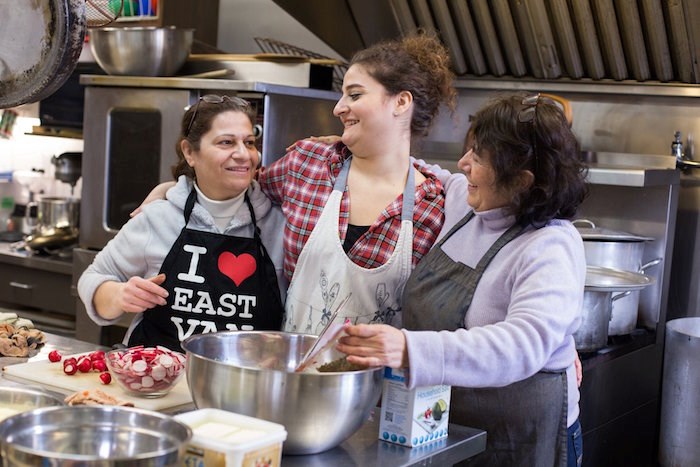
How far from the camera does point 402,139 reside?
2.35 m

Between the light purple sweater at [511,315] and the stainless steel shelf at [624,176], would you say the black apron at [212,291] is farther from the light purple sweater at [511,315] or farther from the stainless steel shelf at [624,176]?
the stainless steel shelf at [624,176]

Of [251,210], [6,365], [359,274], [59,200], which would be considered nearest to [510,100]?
[359,274]

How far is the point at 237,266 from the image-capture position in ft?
7.74

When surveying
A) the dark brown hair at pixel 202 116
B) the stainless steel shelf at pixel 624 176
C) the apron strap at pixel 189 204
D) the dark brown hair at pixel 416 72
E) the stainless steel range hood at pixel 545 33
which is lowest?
the apron strap at pixel 189 204

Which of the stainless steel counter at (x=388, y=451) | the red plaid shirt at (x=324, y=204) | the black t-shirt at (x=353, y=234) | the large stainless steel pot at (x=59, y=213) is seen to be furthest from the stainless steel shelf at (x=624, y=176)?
the large stainless steel pot at (x=59, y=213)

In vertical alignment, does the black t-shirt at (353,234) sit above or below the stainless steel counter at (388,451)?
above

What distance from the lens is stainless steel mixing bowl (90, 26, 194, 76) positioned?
3.94 m

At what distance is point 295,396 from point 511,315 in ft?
1.52

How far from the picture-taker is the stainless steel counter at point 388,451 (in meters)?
1.59

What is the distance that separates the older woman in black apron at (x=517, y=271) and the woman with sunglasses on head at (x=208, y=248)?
0.43 metres

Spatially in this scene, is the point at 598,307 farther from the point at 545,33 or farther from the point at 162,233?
the point at 545,33

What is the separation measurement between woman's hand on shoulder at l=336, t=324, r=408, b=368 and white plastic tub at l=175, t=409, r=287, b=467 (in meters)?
0.23

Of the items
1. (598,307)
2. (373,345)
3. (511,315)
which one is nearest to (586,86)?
(598,307)

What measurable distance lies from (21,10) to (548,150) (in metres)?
1.01
